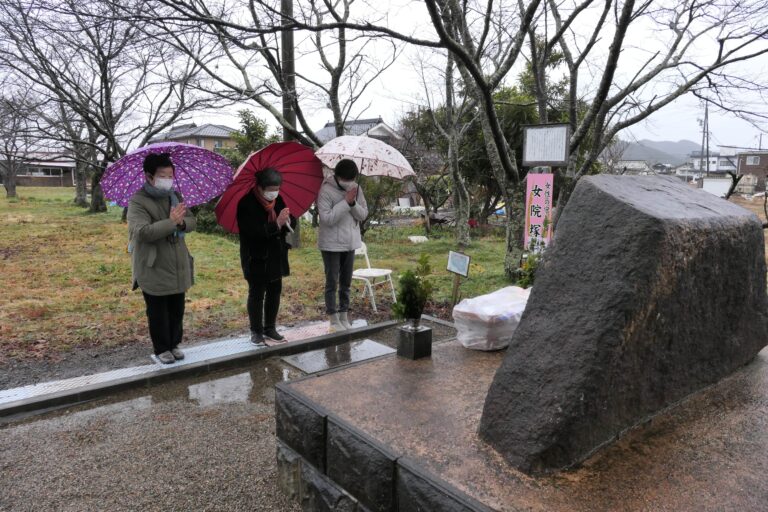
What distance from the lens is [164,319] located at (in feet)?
14.2

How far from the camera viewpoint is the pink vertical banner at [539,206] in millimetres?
6531

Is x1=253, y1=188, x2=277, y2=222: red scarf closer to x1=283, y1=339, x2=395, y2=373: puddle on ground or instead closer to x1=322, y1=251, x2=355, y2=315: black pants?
x1=322, y1=251, x2=355, y2=315: black pants

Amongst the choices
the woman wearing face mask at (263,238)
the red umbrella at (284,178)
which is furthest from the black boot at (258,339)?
the red umbrella at (284,178)

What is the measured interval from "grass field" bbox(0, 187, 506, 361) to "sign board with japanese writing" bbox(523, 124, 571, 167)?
2.12 m

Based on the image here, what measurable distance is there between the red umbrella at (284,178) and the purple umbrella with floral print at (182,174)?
0.64ft

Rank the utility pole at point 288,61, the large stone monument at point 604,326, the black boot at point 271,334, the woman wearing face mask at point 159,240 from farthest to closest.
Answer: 1. the utility pole at point 288,61
2. the black boot at point 271,334
3. the woman wearing face mask at point 159,240
4. the large stone monument at point 604,326

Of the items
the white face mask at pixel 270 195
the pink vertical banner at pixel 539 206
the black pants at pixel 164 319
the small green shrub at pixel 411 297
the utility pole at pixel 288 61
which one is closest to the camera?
the small green shrub at pixel 411 297

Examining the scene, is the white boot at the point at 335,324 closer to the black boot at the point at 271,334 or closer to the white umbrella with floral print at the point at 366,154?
the black boot at the point at 271,334

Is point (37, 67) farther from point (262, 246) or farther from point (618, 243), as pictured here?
point (618, 243)

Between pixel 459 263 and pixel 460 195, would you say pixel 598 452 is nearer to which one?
pixel 459 263

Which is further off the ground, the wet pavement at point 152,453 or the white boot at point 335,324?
the white boot at point 335,324

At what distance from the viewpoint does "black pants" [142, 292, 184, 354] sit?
4.21 metres

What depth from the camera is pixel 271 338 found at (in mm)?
5055

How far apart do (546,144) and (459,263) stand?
2.02 meters
